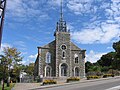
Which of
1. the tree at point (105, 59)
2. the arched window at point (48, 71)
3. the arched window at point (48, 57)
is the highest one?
the tree at point (105, 59)

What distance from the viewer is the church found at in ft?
171

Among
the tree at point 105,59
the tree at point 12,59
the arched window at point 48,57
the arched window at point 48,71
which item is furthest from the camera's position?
the tree at point 105,59

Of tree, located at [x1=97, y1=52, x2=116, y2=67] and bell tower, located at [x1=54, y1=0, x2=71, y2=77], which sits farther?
tree, located at [x1=97, y1=52, x2=116, y2=67]

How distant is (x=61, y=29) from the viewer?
2172 inches

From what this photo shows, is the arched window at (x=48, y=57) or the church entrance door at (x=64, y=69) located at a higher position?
the arched window at (x=48, y=57)

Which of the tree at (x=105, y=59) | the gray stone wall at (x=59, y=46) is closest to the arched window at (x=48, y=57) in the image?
the gray stone wall at (x=59, y=46)

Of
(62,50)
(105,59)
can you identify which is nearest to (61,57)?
(62,50)

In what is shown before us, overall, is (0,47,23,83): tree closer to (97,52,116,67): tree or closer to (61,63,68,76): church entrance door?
(61,63,68,76): church entrance door

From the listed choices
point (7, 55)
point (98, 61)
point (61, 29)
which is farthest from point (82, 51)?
point (98, 61)

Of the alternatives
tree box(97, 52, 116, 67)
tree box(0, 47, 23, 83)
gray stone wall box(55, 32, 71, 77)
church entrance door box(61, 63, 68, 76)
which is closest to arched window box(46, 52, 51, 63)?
gray stone wall box(55, 32, 71, 77)

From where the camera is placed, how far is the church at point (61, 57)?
52.1m

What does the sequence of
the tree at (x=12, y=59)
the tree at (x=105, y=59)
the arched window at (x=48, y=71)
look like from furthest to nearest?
the tree at (x=105, y=59), the arched window at (x=48, y=71), the tree at (x=12, y=59)

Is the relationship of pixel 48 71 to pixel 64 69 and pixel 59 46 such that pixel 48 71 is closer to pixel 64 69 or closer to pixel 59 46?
pixel 64 69

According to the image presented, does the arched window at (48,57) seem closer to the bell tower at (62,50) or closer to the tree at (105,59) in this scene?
the bell tower at (62,50)
